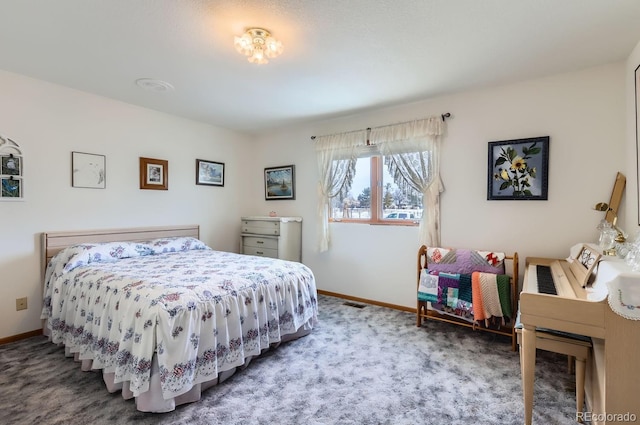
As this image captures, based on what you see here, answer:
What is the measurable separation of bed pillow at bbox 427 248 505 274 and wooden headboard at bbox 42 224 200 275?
3.13 meters

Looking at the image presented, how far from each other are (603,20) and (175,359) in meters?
3.40

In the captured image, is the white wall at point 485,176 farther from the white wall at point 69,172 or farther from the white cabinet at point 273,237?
the white wall at point 69,172

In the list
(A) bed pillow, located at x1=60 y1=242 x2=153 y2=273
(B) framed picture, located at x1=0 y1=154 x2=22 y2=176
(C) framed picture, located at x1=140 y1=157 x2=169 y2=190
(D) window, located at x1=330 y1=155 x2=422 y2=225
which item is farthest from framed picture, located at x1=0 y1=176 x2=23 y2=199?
(D) window, located at x1=330 y1=155 x2=422 y2=225

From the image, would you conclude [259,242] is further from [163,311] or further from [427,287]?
[163,311]

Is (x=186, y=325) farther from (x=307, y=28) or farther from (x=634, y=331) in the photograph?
(x=634, y=331)

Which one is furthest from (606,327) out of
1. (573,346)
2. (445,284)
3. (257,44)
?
(257,44)

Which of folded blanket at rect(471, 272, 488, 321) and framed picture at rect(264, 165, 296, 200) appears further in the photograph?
framed picture at rect(264, 165, 296, 200)

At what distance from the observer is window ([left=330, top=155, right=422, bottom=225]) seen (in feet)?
11.8

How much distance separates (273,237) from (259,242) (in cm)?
30

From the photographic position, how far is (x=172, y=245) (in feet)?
11.6

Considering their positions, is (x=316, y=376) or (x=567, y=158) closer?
(x=316, y=376)

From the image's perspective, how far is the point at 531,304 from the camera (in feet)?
5.27

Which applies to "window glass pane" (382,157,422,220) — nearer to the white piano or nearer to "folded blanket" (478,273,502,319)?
"folded blanket" (478,273,502,319)

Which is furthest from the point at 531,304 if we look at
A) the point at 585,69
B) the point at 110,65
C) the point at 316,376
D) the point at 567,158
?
the point at 110,65
